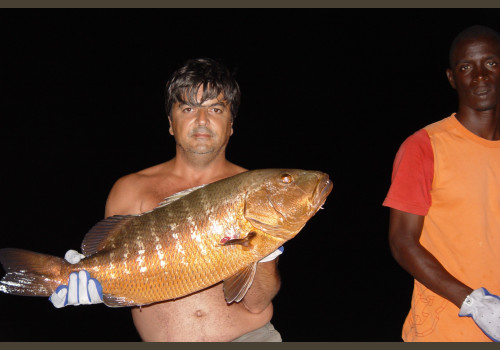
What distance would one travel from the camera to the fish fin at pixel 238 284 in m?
1.97

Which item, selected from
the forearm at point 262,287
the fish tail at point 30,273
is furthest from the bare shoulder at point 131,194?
the forearm at point 262,287

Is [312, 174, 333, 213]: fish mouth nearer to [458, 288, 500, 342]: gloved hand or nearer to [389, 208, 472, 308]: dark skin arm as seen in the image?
[389, 208, 472, 308]: dark skin arm

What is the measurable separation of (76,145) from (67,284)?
1268cm

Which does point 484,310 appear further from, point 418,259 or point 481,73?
point 481,73

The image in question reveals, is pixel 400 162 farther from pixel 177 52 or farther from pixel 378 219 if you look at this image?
pixel 378 219

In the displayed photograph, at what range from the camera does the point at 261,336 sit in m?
2.39

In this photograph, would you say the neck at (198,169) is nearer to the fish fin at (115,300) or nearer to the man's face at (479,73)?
the fish fin at (115,300)

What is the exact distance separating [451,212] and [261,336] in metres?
1.25

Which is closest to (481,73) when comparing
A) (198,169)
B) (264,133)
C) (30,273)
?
(198,169)

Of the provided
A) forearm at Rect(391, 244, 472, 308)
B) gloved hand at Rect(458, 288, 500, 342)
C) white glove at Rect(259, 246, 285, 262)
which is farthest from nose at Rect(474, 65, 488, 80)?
white glove at Rect(259, 246, 285, 262)

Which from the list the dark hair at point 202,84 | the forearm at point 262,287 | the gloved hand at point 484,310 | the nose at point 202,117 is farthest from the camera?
the dark hair at point 202,84

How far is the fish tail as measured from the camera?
202cm

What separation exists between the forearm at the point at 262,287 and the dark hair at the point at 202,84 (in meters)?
1.01

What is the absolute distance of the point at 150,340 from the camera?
2.44 meters
